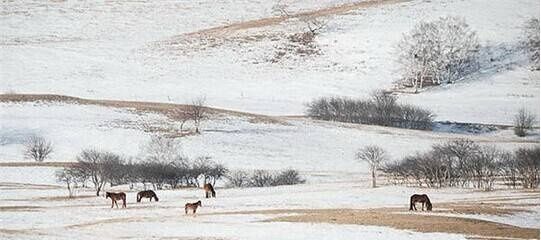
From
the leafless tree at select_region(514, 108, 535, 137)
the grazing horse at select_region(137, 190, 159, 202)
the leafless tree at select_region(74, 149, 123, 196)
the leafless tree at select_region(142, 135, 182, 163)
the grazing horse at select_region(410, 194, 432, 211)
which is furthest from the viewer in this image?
the leafless tree at select_region(514, 108, 535, 137)

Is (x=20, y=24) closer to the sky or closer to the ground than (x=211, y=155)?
closer to the sky

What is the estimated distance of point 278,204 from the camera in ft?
75.9

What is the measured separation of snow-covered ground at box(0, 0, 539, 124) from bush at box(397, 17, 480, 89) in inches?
39.6

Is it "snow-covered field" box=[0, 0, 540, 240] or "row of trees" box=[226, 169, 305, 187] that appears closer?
"snow-covered field" box=[0, 0, 540, 240]

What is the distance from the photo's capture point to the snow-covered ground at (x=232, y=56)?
4525 cm

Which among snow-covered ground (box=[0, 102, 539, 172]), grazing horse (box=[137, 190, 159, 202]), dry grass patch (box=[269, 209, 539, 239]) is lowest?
dry grass patch (box=[269, 209, 539, 239])

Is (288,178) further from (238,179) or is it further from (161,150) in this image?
(161,150)

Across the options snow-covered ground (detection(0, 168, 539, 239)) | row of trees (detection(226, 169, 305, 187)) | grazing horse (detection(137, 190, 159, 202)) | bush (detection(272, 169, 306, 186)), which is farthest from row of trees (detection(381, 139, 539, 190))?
grazing horse (detection(137, 190, 159, 202))

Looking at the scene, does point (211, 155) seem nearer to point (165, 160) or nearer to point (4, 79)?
point (165, 160)

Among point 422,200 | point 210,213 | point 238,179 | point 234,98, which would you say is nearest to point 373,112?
point 234,98

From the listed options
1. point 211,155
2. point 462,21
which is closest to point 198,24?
point 462,21

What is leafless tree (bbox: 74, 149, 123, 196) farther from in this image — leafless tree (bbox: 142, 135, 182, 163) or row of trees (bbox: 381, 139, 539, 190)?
row of trees (bbox: 381, 139, 539, 190)

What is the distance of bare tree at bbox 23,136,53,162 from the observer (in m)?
31.7

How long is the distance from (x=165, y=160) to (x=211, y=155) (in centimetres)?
235
